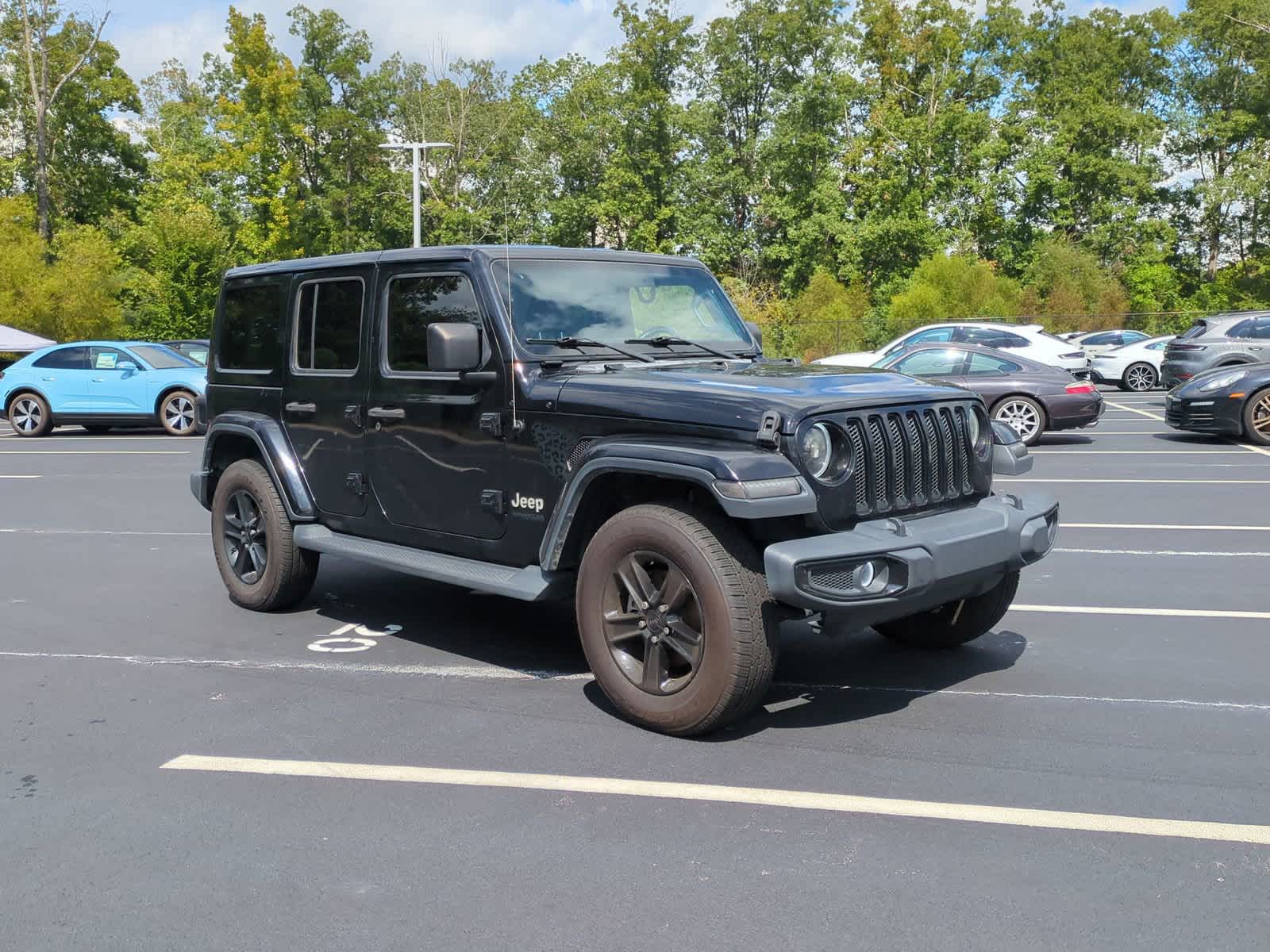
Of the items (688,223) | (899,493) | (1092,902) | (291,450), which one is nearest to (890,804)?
(1092,902)

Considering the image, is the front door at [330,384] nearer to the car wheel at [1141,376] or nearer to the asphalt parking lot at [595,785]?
the asphalt parking lot at [595,785]

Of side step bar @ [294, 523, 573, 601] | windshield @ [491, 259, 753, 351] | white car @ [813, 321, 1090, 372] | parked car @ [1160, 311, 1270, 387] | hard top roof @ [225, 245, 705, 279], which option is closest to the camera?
side step bar @ [294, 523, 573, 601]

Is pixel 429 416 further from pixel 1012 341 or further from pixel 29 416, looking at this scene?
pixel 29 416

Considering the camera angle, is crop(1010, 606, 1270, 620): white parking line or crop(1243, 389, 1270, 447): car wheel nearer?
crop(1010, 606, 1270, 620): white parking line

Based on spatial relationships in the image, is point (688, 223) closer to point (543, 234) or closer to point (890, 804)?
point (543, 234)

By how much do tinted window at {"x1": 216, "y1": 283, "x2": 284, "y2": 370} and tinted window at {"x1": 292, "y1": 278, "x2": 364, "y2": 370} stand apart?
216 millimetres

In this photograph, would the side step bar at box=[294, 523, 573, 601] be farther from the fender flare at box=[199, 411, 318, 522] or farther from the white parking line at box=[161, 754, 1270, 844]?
the white parking line at box=[161, 754, 1270, 844]

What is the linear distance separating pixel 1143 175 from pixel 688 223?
19.3 metres

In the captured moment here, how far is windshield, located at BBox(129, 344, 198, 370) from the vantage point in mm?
19547

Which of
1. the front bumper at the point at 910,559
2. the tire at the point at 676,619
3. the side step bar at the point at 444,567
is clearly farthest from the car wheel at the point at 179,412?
the front bumper at the point at 910,559

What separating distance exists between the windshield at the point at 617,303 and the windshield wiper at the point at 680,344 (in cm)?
3

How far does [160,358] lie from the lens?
1977cm

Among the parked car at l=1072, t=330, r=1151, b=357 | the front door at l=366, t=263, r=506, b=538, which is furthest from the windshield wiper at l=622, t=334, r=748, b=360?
the parked car at l=1072, t=330, r=1151, b=357

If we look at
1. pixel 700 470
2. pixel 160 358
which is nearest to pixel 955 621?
pixel 700 470
